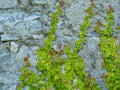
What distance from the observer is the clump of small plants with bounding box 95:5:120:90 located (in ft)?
12.8

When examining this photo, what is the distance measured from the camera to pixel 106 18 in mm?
4070

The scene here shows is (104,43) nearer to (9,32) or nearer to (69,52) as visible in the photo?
(69,52)

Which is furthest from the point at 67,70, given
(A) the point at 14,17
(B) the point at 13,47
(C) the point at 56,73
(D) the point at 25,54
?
(A) the point at 14,17

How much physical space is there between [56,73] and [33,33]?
0.47 meters

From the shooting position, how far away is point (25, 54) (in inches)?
156

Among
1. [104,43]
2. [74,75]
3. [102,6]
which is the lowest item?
[74,75]

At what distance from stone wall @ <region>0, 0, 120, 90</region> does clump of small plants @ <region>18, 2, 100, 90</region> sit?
2.4 inches

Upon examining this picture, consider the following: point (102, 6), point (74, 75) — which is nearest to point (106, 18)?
point (102, 6)

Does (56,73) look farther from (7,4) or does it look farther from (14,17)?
(7,4)

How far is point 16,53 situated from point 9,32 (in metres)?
0.23

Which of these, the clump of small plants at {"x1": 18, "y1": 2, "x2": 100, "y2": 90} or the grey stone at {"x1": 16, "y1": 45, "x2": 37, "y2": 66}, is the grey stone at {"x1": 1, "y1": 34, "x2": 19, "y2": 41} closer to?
the grey stone at {"x1": 16, "y1": 45, "x2": 37, "y2": 66}

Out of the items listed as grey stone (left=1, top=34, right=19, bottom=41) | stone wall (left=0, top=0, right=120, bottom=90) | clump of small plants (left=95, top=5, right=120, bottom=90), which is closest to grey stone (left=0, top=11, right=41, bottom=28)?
stone wall (left=0, top=0, right=120, bottom=90)

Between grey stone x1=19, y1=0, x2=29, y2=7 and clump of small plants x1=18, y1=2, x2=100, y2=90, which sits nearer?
clump of small plants x1=18, y1=2, x2=100, y2=90

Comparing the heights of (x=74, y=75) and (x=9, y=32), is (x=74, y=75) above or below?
below
